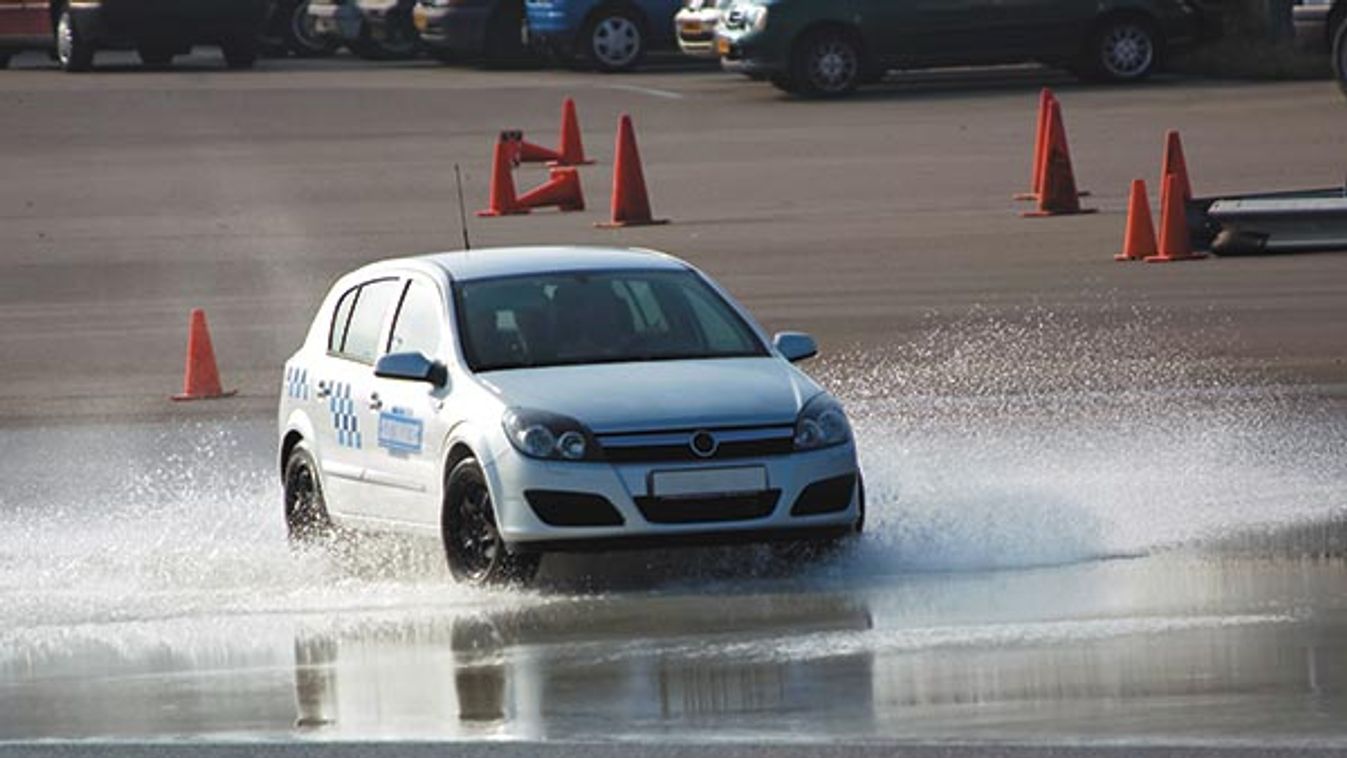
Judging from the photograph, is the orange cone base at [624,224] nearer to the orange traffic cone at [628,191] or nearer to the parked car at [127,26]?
the orange traffic cone at [628,191]

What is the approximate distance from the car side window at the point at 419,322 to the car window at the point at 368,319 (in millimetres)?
115

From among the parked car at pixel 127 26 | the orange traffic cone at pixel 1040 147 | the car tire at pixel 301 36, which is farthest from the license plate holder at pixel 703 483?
the car tire at pixel 301 36

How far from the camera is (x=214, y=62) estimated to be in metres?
47.8

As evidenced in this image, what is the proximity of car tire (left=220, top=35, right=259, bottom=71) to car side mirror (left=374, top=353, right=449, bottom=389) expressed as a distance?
32.5 meters

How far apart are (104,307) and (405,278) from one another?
29.8 feet

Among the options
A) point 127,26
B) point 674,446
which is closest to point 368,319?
point 674,446

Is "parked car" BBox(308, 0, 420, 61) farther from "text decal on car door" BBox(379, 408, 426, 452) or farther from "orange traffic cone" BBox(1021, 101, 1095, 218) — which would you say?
"text decal on car door" BBox(379, 408, 426, 452)

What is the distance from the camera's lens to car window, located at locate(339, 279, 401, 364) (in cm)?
1355

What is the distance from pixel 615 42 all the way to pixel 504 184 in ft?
49.6

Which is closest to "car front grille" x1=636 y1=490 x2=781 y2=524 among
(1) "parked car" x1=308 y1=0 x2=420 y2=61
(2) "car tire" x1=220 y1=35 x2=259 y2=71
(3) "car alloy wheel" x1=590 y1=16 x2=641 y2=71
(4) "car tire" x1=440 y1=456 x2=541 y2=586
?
(4) "car tire" x1=440 y1=456 x2=541 y2=586

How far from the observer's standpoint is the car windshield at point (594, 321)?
1285 centimetres

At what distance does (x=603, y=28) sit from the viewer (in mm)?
42312

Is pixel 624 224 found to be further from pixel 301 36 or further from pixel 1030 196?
pixel 301 36

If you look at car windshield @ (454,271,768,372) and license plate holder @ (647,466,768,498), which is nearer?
license plate holder @ (647,466,768,498)
